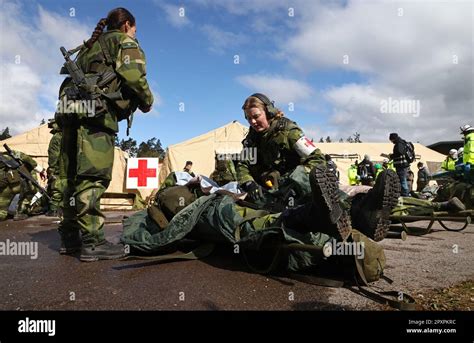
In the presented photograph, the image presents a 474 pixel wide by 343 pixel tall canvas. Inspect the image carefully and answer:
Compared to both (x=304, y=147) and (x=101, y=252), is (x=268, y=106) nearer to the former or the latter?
(x=304, y=147)

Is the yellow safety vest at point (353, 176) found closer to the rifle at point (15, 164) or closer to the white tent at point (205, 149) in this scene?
the white tent at point (205, 149)

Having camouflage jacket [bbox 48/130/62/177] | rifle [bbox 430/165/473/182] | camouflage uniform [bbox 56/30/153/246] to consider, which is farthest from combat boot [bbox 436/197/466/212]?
camouflage jacket [bbox 48/130/62/177]

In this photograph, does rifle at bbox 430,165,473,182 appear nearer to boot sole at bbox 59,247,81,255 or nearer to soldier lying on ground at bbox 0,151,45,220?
boot sole at bbox 59,247,81,255

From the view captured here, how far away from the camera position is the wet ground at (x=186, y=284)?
1581 mm

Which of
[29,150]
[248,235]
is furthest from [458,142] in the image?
[248,235]

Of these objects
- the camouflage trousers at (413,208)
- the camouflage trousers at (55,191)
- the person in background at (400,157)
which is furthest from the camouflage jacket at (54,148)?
the person in background at (400,157)

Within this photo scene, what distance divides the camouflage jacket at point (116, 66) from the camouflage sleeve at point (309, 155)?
1.19m

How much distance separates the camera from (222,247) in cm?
260

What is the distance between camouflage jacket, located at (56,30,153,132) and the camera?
2.54m

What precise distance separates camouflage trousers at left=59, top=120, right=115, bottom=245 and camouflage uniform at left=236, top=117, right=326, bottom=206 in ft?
3.51

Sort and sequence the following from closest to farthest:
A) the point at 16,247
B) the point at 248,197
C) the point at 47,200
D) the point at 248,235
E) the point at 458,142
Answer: the point at 248,235
the point at 248,197
the point at 16,247
the point at 47,200
the point at 458,142

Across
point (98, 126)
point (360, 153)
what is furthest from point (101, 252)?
point (360, 153)
